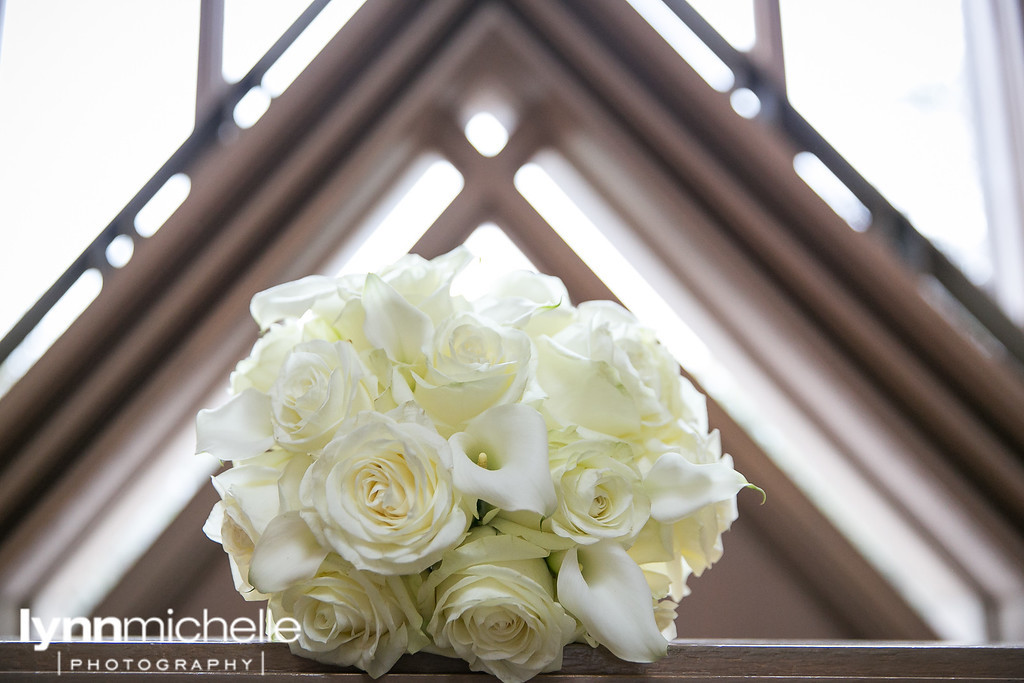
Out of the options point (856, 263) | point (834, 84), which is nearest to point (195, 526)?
point (856, 263)

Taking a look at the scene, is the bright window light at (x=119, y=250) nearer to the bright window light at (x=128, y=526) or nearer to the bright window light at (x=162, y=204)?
the bright window light at (x=162, y=204)

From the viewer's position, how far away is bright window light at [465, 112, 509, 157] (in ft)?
2.96

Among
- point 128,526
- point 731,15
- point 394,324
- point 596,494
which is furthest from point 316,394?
point 731,15

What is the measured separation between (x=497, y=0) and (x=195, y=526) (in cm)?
68

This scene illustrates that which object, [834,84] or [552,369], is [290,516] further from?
[834,84]

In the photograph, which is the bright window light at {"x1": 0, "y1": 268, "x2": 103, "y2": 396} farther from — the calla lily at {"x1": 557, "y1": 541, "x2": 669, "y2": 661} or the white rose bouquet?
the calla lily at {"x1": 557, "y1": 541, "x2": 669, "y2": 661}

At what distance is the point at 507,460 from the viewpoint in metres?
0.44

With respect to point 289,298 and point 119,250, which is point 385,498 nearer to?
point 289,298

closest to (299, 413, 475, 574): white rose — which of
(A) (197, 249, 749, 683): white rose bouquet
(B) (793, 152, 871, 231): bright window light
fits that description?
(A) (197, 249, 749, 683): white rose bouquet

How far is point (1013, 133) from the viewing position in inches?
34.7

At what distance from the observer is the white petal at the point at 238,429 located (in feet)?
1.57

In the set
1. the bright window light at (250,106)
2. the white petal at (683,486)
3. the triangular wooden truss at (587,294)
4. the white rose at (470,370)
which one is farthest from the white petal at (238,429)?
the bright window light at (250,106)

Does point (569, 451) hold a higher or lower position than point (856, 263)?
lower

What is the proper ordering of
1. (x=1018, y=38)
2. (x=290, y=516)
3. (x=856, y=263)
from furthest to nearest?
(x=1018, y=38) → (x=856, y=263) → (x=290, y=516)
